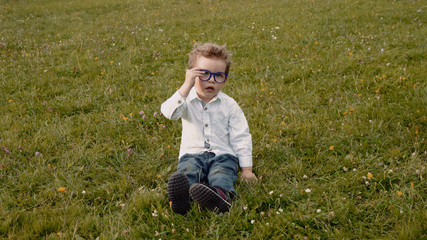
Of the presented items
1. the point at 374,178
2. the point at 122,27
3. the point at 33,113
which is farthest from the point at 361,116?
the point at 122,27

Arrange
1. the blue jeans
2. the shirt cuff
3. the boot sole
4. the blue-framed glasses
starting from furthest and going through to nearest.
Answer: the shirt cuff
the blue-framed glasses
the blue jeans
the boot sole

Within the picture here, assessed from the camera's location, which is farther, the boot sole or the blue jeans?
the blue jeans

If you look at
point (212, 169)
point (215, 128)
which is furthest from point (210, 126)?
point (212, 169)

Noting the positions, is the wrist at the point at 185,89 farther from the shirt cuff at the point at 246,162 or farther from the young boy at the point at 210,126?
the shirt cuff at the point at 246,162

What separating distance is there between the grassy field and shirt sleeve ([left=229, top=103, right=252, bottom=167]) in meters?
0.30

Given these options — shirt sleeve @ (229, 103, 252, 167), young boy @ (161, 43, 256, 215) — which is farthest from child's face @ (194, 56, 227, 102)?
shirt sleeve @ (229, 103, 252, 167)

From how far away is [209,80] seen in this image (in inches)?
143

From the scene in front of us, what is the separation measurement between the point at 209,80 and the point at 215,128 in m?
0.64

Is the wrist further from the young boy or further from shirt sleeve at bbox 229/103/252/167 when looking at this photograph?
shirt sleeve at bbox 229/103/252/167

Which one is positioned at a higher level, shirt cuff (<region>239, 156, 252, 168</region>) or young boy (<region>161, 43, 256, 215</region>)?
young boy (<region>161, 43, 256, 215</region>)

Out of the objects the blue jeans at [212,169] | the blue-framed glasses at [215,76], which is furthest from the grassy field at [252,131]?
the blue-framed glasses at [215,76]

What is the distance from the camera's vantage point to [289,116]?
515cm

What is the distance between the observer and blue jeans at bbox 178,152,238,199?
3.34 m

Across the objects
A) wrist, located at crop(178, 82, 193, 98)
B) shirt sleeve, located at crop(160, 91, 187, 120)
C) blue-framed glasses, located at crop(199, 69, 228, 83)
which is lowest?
shirt sleeve, located at crop(160, 91, 187, 120)
